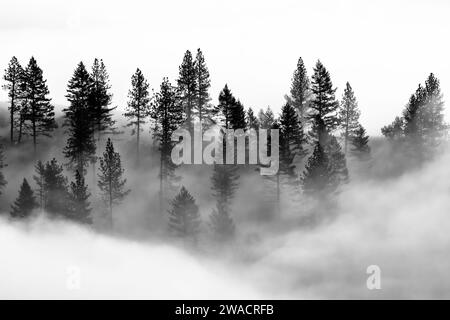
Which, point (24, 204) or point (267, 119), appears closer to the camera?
point (24, 204)

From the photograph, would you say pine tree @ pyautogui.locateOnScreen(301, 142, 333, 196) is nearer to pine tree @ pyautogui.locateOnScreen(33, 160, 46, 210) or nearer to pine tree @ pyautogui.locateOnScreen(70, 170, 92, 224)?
pine tree @ pyautogui.locateOnScreen(70, 170, 92, 224)

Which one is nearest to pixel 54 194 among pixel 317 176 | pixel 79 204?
pixel 79 204

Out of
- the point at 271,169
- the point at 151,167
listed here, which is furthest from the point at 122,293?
the point at 151,167

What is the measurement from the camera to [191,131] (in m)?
66.4

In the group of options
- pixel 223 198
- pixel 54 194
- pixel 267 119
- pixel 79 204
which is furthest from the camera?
pixel 267 119

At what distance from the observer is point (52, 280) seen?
44.6 meters

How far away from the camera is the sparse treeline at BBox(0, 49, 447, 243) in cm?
5394

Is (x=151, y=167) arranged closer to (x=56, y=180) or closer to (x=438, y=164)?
(x=56, y=180)

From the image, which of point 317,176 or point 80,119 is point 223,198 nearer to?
point 317,176

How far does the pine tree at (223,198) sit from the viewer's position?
54.0m

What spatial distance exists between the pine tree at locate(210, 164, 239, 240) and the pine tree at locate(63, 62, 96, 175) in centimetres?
1431

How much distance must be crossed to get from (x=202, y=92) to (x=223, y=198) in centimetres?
1719

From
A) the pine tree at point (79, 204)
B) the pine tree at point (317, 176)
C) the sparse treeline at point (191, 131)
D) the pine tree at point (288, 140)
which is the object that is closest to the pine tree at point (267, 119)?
the sparse treeline at point (191, 131)

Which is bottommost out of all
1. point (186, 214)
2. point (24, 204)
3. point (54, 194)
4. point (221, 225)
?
point (221, 225)
